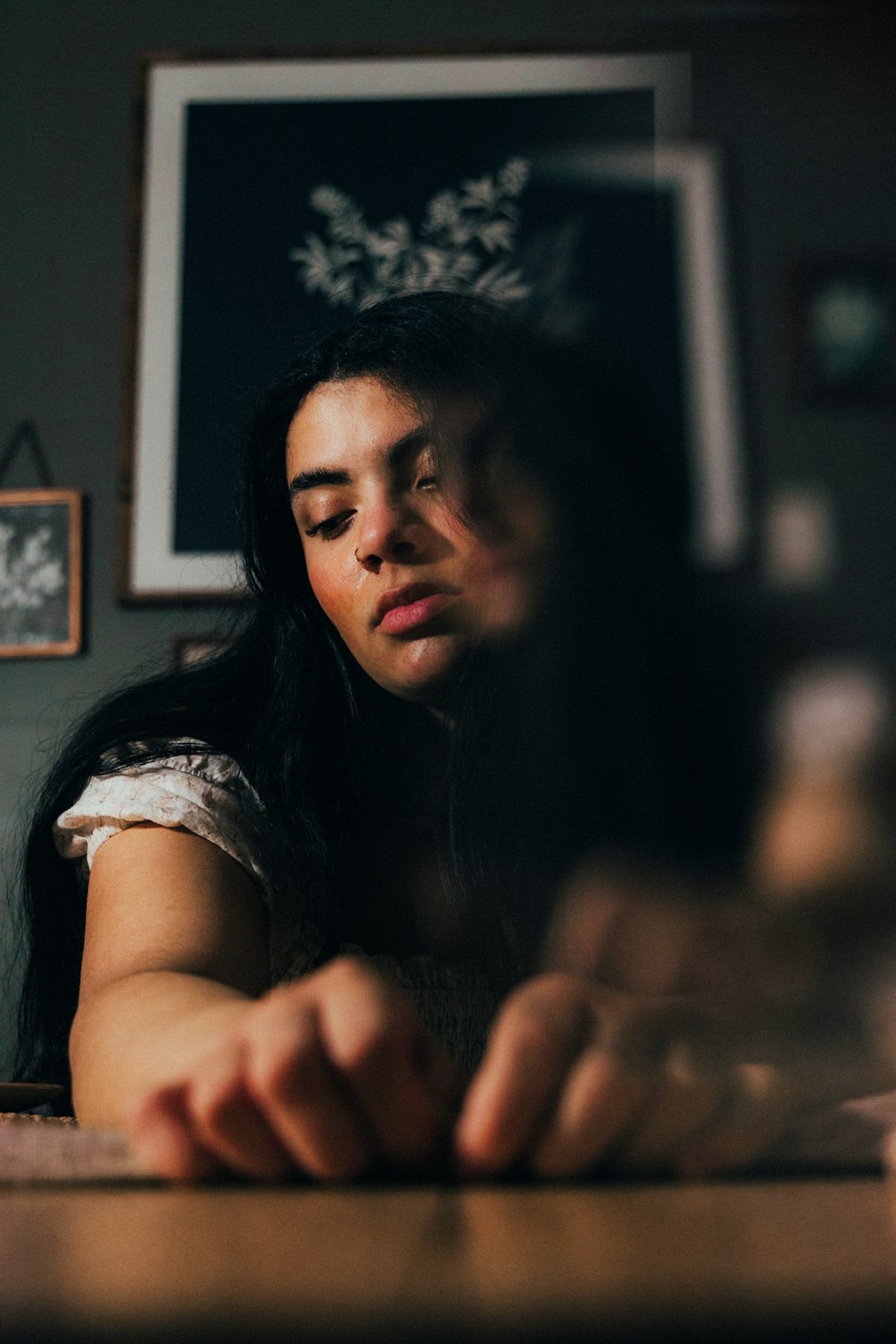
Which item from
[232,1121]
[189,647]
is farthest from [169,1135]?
[189,647]

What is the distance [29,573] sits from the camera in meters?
0.95

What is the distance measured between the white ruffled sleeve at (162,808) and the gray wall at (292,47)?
0.53m

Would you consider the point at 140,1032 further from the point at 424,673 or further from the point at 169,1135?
the point at 424,673

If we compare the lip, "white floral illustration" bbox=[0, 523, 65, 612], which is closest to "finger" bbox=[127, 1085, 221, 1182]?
the lip

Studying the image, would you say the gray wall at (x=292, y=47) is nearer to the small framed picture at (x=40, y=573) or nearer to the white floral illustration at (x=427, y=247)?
the small framed picture at (x=40, y=573)

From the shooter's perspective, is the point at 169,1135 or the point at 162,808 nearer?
the point at 169,1135

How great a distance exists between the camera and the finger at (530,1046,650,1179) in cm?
15

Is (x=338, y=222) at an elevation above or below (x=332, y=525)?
above

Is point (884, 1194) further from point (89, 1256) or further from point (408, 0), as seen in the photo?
point (408, 0)

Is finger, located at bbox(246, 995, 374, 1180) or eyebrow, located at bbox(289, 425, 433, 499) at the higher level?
eyebrow, located at bbox(289, 425, 433, 499)

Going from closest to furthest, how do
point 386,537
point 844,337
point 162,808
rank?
point 162,808 → point 386,537 → point 844,337

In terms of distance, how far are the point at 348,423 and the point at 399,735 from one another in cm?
17

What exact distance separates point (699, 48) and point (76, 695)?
885 mm

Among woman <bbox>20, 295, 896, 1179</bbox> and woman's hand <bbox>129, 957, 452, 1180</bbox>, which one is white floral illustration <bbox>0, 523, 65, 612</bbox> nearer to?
woman <bbox>20, 295, 896, 1179</bbox>
